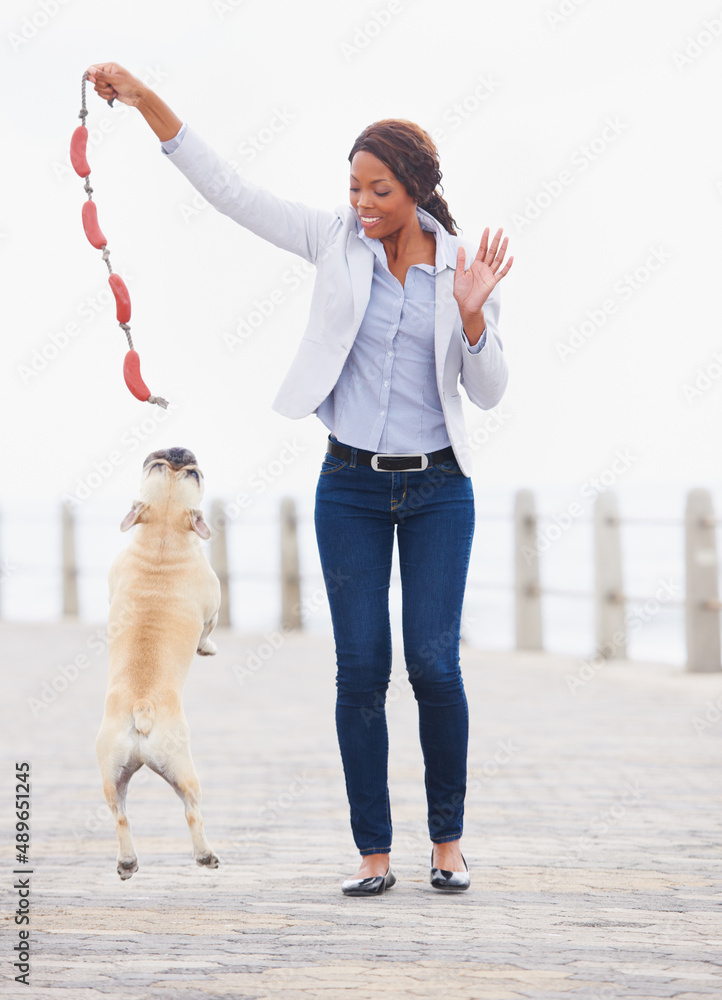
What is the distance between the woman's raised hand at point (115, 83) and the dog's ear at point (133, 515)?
38.4 inches

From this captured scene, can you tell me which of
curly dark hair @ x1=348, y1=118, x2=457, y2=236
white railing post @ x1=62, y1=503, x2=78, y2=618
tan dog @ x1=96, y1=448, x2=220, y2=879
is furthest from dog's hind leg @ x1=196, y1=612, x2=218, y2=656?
white railing post @ x1=62, y1=503, x2=78, y2=618

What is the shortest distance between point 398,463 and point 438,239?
678 mm

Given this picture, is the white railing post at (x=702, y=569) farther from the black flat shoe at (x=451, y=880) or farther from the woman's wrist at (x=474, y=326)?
the woman's wrist at (x=474, y=326)

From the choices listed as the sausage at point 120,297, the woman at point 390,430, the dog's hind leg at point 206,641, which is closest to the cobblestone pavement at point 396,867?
the woman at point 390,430

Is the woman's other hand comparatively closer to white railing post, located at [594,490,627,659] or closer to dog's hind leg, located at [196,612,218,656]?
dog's hind leg, located at [196,612,218,656]

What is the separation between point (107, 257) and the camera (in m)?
2.87

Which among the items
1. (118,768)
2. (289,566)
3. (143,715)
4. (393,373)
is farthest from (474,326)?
(289,566)

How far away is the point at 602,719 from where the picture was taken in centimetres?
768

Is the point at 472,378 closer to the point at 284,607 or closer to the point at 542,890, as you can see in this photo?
the point at 542,890

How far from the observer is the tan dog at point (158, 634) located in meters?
2.77

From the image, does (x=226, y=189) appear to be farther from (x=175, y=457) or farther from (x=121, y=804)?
(x=121, y=804)

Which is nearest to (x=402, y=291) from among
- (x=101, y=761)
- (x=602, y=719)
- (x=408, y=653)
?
(x=408, y=653)

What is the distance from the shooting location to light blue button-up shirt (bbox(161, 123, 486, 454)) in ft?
11.9

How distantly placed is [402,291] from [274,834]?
214 centimetres
